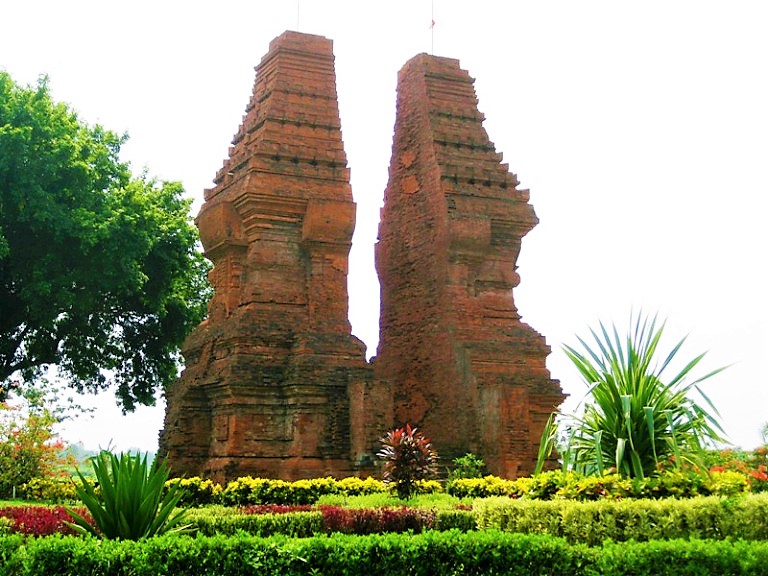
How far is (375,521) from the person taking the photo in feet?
30.3

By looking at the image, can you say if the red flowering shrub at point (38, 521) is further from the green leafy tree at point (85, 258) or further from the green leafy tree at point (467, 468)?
the green leafy tree at point (85, 258)

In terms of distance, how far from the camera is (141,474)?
315 inches

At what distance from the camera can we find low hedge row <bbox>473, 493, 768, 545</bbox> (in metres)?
7.65

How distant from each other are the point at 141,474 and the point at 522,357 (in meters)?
9.87

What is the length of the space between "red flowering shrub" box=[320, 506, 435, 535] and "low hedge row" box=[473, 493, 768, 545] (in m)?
1.58

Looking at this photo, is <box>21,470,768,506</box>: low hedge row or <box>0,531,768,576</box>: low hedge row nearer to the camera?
<box>0,531,768,576</box>: low hedge row

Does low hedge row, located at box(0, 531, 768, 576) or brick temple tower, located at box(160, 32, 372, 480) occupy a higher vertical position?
brick temple tower, located at box(160, 32, 372, 480)

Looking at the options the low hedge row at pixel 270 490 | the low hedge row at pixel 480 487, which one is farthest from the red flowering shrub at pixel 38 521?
the low hedge row at pixel 270 490

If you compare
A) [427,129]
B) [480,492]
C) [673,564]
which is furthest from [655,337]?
[427,129]

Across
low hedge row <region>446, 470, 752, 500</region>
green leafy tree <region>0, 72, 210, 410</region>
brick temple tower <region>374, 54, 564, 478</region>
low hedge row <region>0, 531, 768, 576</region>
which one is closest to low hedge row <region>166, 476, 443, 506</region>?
brick temple tower <region>374, 54, 564, 478</region>

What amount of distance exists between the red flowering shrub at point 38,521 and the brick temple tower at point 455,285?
Answer: 7.91 m

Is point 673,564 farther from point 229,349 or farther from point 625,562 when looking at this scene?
point 229,349

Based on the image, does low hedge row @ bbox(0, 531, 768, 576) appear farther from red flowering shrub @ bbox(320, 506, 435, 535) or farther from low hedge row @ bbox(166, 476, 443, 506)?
low hedge row @ bbox(166, 476, 443, 506)

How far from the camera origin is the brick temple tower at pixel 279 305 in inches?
599
